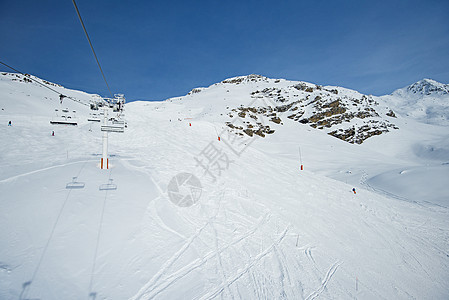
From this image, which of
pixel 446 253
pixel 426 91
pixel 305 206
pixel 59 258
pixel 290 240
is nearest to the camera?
pixel 59 258

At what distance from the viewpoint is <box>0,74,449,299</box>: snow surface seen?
473 centimetres

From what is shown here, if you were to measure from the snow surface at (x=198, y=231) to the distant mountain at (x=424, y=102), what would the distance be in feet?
375

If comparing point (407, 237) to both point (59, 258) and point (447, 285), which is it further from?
point (59, 258)

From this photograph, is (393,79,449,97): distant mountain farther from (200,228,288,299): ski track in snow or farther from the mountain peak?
(200,228,288,299): ski track in snow

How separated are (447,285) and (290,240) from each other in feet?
18.6

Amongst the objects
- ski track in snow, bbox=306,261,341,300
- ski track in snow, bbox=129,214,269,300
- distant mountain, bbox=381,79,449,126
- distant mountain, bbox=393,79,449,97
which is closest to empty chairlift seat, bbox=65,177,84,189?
ski track in snow, bbox=129,214,269,300

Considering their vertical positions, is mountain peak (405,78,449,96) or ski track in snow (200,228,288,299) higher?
mountain peak (405,78,449,96)

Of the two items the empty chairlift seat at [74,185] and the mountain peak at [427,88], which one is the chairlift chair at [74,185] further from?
the mountain peak at [427,88]

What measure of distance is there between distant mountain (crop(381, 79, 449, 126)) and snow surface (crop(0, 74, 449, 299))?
114 m

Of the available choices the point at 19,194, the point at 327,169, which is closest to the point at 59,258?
the point at 19,194

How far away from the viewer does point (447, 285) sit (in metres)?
7.04

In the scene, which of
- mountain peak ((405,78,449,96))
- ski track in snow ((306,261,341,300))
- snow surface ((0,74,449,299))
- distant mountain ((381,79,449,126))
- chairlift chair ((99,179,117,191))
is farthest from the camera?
mountain peak ((405,78,449,96))

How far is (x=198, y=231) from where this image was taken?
23.4 feet

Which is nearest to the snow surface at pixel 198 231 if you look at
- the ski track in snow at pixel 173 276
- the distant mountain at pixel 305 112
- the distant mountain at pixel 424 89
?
the ski track in snow at pixel 173 276
